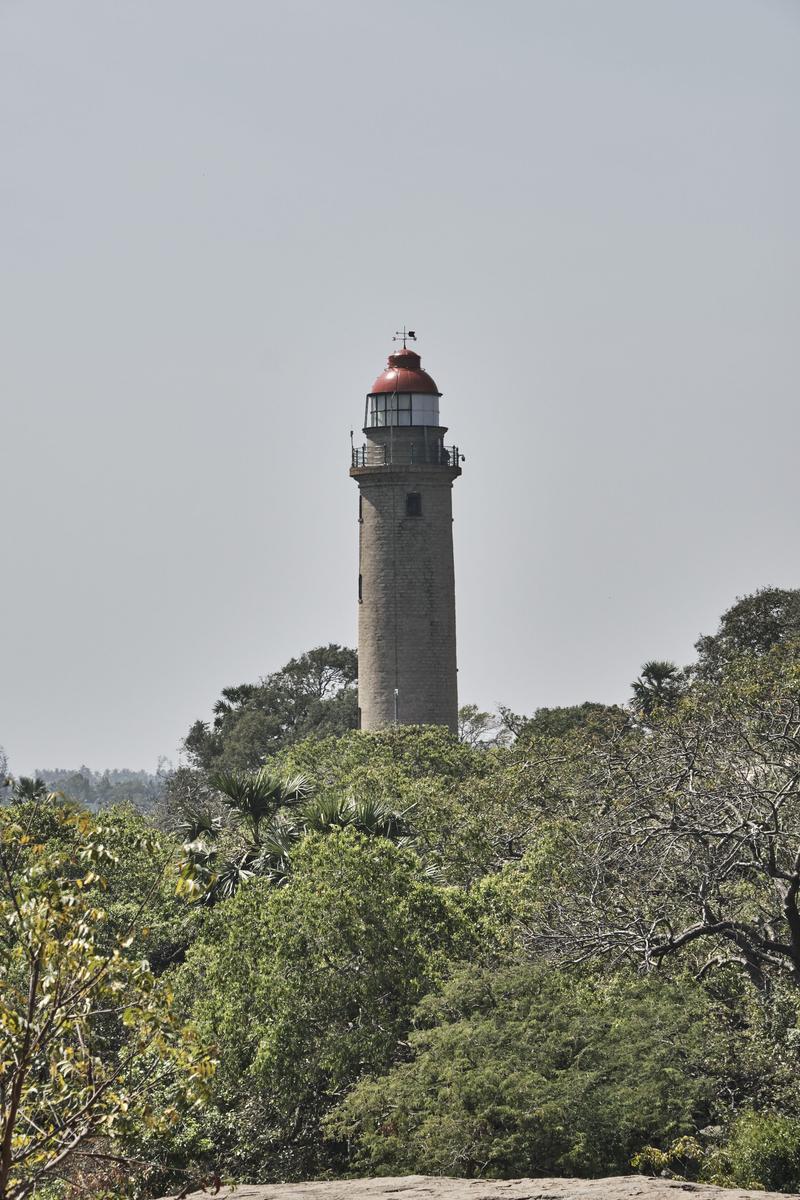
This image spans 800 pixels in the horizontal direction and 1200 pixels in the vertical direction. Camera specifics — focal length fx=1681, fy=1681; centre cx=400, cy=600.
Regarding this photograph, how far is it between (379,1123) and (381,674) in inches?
1283

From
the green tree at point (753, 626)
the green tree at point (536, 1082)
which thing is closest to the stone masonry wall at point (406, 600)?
the green tree at point (753, 626)

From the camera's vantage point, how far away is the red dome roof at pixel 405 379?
2132 inches

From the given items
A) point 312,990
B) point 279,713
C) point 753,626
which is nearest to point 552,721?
point 753,626

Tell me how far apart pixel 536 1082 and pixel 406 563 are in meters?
34.4

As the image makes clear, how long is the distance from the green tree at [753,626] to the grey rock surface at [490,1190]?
4470cm

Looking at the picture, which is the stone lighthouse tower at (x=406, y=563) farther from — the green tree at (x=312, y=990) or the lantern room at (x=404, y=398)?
the green tree at (x=312, y=990)

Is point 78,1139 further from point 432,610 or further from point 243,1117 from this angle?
point 432,610

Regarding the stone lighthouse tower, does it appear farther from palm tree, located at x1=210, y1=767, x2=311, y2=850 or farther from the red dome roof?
palm tree, located at x1=210, y1=767, x2=311, y2=850

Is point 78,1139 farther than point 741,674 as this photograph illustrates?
No

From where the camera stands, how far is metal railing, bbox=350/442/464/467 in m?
53.2

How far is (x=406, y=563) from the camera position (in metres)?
51.9

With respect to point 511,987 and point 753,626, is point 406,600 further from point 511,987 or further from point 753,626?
point 511,987

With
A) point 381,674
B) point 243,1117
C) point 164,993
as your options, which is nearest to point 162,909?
point 243,1117

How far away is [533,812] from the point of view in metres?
29.0
